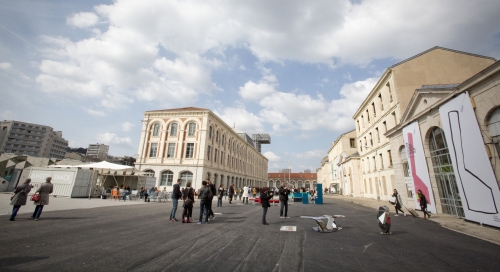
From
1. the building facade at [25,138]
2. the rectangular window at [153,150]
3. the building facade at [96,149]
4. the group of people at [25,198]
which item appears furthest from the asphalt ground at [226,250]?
the building facade at [96,149]

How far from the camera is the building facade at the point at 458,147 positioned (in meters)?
8.85

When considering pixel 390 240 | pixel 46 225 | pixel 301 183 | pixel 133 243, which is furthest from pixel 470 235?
pixel 301 183

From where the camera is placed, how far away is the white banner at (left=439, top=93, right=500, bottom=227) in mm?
8820

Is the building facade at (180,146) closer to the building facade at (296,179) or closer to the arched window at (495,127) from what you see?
the arched window at (495,127)

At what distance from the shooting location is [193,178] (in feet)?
107

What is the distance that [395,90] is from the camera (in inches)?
874

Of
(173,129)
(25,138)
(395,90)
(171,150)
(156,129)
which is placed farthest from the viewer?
(25,138)

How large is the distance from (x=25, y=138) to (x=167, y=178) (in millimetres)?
105605

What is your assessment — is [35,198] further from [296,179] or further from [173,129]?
[296,179]

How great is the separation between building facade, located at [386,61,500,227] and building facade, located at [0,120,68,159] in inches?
5202

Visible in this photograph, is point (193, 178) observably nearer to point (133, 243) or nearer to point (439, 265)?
point (133, 243)

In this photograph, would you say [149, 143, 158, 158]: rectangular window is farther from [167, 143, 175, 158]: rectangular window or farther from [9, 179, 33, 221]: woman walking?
[9, 179, 33, 221]: woman walking

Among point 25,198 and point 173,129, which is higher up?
point 173,129

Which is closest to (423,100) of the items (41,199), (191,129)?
(41,199)
